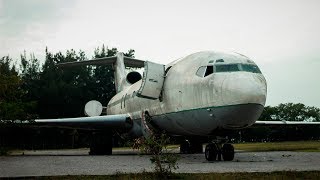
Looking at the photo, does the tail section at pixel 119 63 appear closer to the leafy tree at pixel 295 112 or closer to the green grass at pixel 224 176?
the green grass at pixel 224 176

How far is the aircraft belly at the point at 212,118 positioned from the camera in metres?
12.7

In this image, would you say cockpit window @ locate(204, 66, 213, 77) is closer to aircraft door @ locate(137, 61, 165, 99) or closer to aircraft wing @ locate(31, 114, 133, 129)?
aircraft door @ locate(137, 61, 165, 99)

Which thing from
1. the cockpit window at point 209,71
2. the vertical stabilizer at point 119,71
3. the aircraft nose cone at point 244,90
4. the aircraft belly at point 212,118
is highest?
the vertical stabilizer at point 119,71

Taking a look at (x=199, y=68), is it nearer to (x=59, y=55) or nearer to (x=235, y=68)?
(x=235, y=68)

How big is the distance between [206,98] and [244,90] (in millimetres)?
1575

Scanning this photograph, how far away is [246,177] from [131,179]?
6.71 feet

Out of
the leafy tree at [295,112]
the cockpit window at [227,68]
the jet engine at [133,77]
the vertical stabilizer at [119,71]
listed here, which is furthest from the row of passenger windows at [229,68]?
the leafy tree at [295,112]

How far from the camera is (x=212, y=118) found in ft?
44.4

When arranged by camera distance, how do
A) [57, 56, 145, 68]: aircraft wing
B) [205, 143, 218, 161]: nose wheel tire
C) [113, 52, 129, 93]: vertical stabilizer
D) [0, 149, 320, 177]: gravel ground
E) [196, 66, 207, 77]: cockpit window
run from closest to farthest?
[0, 149, 320, 177]: gravel ground < [205, 143, 218, 161]: nose wheel tire < [196, 66, 207, 77]: cockpit window < [57, 56, 145, 68]: aircraft wing < [113, 52, 129, 93]: vertical stabilizer

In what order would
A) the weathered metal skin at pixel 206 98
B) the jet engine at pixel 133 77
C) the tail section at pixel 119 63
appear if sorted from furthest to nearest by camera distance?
the tail section at pixel 119 63, the jet engine at pixel 133 77, the weathered metal skin at pixel 206 98

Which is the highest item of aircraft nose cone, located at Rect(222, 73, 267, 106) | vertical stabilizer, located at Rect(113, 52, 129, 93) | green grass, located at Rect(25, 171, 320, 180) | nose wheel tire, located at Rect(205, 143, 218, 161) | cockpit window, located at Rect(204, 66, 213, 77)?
vertical stabilizer, located at Rect(113, 52, 129, 93)

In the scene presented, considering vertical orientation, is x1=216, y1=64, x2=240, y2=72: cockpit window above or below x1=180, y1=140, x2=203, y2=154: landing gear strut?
above

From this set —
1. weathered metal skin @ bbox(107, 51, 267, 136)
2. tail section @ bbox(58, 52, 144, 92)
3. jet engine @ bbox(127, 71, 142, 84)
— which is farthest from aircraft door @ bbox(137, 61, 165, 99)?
tail section @ bbox(58, 52, 144, 92)

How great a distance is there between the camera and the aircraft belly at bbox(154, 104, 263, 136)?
1270cm
